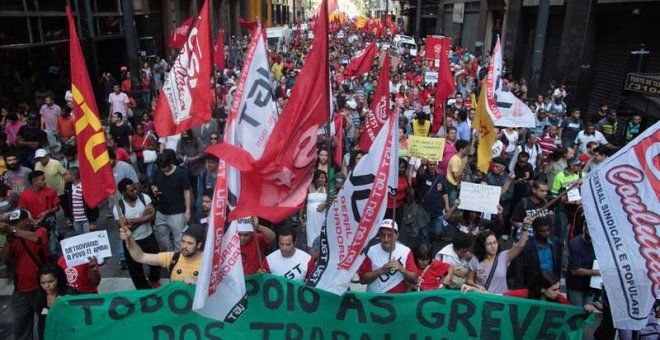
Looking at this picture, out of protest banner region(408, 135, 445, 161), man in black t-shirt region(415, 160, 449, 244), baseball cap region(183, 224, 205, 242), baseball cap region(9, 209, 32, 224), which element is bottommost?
man in black t-shirt region(415, 160, 449, 244)

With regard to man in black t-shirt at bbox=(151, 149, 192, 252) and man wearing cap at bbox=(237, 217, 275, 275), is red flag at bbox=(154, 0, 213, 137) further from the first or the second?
man wearing cap at bbox=(237, 217, 275, 275)

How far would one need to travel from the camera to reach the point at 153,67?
1866cm

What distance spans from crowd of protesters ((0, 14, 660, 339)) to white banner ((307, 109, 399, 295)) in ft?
0.85

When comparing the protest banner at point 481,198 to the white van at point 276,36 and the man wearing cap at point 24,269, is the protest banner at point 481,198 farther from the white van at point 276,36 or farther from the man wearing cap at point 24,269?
the white van at point 276,36

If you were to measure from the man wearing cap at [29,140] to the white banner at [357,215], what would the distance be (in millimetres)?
7120

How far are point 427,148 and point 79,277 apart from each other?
4.47 metres

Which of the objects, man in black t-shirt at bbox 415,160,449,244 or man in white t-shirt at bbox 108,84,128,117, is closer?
man in black t-shirt at bbox 415,160,449,244

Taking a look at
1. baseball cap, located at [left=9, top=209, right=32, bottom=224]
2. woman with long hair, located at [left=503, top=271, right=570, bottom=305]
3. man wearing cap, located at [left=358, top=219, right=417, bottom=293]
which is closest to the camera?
woman with long hair, located at [left=503, top=271, right=570, bottom=305]

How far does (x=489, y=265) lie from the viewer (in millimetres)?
4762

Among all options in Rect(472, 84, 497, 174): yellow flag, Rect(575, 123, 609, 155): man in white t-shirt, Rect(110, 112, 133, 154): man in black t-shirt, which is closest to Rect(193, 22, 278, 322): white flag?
Rect(472, 84, 497, 174): yellow flag

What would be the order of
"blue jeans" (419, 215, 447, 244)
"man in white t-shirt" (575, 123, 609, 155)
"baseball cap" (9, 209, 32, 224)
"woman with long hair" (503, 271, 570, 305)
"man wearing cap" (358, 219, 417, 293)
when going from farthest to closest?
1. "man in white t-shirt" (575, 123, 609, 155)
2. "blue jeans" (419, 215, 447, 244)
3. "baseball cap" (9, 209, 32, 224)
4. "man wearing cap" (358, 219, 417, 293)
5. "woman with long hair" (503, 271, 570, 305)

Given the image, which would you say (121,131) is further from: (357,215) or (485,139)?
(357,215)

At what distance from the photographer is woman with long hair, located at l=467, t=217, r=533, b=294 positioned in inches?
186

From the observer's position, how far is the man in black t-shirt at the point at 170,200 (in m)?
6.30
